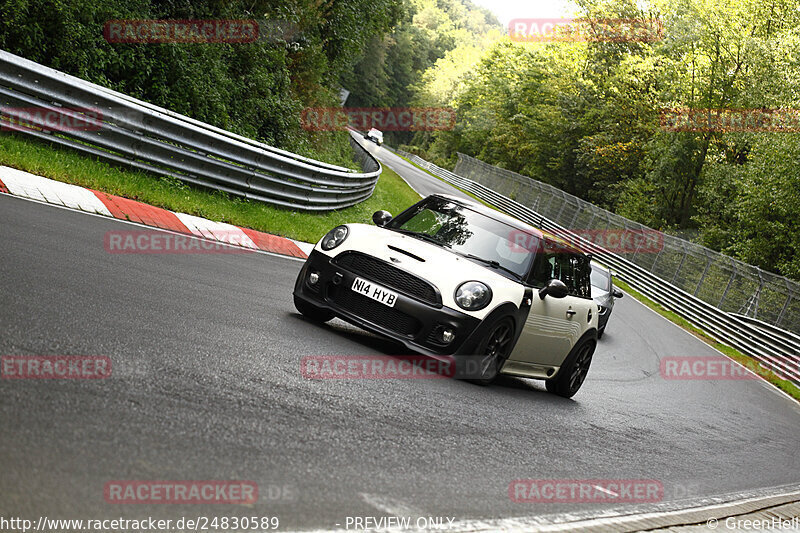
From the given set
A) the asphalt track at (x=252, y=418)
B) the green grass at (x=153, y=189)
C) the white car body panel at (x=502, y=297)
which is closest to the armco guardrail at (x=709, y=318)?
the green grass at (x=153, y=189)

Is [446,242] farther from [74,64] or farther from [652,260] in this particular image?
[652,260]

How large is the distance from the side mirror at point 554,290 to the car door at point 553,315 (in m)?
0.07

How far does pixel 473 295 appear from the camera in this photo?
7.43 metres

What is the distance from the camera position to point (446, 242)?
27.4 ft

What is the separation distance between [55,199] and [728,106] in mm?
43187

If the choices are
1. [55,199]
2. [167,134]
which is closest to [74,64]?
[167,134]

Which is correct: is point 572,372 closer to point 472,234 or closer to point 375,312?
point 472,234

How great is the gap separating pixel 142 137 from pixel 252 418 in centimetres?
939

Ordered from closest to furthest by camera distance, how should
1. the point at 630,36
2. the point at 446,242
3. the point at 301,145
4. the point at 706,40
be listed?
1. the point at 446,242
2. the point at 301,145
3. the point at 706,40
4. the point at 630,36

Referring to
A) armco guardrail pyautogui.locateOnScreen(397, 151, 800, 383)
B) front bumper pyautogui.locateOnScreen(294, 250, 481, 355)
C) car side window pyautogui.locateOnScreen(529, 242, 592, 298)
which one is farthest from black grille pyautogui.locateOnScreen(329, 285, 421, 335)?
armco guardrail pyautogui.locateOnScreen(397, 151, 800, 383)

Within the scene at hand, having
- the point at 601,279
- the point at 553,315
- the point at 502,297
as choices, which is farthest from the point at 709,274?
the point at 502,297

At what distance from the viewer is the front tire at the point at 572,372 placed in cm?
922

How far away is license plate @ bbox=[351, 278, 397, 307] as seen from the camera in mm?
7418

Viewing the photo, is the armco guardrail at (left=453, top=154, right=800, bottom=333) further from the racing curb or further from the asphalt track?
the racing curb
